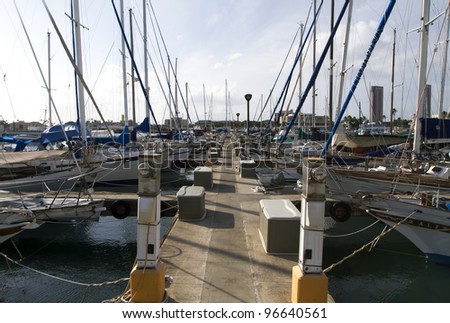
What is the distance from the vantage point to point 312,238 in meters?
4.31

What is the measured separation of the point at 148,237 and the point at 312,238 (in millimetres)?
2185

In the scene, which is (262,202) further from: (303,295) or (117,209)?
(117,209)

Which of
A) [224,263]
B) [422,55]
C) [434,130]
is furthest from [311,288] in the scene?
[434,130]

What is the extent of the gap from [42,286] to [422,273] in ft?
38.5

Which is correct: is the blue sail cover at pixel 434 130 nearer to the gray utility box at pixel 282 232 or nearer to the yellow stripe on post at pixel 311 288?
the gray utility box at pixel 282 232

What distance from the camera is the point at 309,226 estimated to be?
Answer: 170 inches

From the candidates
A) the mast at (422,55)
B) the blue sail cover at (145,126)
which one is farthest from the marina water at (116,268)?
the blue sail cover at (145,126)

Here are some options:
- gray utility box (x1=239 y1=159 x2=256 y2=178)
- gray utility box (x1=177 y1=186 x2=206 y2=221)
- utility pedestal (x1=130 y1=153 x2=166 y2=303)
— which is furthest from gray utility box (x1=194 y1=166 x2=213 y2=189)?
utility pedestal (x1=130 y1=153 x2=166 y2=303)

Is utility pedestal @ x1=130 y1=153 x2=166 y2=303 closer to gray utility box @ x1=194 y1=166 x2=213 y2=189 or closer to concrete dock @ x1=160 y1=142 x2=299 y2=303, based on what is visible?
concrete dock @ x1=160 y1=142 x2=299 y2=303

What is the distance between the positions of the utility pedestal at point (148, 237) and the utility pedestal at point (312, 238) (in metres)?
1.95

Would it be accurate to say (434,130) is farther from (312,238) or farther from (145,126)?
(145,126)

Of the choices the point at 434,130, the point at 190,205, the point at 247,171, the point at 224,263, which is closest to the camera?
the point at 224,263

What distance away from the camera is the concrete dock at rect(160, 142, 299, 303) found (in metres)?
5.47
